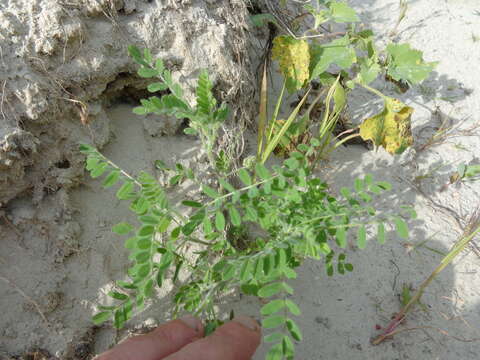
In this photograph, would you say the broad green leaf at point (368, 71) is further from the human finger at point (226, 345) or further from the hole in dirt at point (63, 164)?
the hole in dirt at point (63, 164)

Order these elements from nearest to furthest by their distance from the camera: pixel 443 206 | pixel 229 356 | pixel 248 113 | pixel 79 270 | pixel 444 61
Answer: pixel 229 356 < pixel 79 270 < pixel 248 113 < pixel 443 206 < pixel 444 61

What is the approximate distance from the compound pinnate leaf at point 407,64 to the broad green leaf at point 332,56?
24cm

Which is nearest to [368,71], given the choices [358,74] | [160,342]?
[358,74]

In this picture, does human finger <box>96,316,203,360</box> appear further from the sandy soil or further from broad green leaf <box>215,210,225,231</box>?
broad green leaf <box>215,210,225,231</box>

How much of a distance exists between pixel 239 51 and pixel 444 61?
2.00 m

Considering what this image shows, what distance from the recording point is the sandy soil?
1.50 meters

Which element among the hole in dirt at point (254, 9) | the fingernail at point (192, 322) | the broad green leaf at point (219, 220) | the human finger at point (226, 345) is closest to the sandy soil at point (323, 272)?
the fingernail at point (192, 322)

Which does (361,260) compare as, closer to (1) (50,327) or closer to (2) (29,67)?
(1) (50,327)

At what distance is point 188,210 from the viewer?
71.0 inches

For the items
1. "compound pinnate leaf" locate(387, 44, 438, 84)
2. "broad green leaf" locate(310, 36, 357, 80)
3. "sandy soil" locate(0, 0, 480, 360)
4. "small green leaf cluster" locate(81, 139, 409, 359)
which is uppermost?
"broad green leaf" locate(310, 36, 357, 80)

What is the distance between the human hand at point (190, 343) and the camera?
124cm

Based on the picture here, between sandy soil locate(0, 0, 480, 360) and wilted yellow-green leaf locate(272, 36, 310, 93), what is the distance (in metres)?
0.61

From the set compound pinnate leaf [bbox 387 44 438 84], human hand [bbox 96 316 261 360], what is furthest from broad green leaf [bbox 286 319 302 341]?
compound pinnate leaf [bbox 387 44 438 84]

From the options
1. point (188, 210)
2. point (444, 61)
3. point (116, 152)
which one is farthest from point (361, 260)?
point (444, 61)
